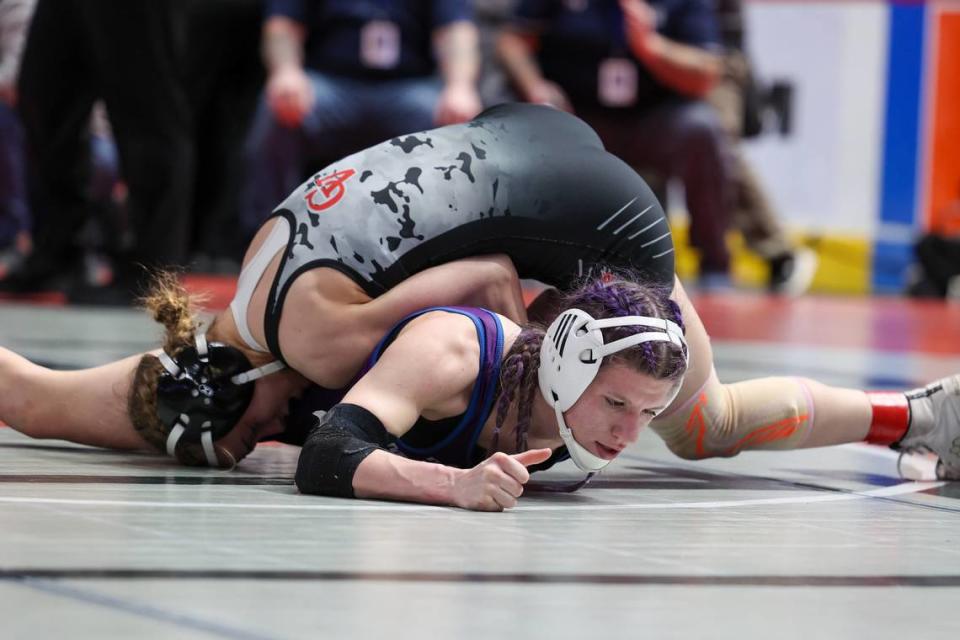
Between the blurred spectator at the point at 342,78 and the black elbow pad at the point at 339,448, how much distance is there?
4.50 meters

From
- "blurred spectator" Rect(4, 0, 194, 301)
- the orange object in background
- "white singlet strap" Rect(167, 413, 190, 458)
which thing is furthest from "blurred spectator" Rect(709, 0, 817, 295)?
"white singlet strap" Rect(167, 413, 190, 458)

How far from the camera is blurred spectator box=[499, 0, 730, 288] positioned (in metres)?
8.00

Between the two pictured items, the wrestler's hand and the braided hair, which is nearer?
the wrestler's hand

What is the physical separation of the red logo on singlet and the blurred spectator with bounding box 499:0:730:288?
16.7ft

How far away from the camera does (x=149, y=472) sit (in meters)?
2.66

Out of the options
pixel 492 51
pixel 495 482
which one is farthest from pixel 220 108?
pixel 495 482

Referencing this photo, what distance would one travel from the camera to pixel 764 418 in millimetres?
3080

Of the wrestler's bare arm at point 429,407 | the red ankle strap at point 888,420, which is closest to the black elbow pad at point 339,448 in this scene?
the wrestler's bare arm at point 429,407

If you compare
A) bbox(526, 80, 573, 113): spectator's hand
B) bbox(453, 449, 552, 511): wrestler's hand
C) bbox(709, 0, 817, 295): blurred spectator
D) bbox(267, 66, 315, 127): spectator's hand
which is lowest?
bbox(709, 0, 817, 295): blurred spectator

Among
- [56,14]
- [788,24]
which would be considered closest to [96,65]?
[56,14]

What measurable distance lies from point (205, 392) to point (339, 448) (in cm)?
44

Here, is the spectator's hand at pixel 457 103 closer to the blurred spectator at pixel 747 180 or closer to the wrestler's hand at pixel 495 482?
the blurred spectator at pixel 747 180

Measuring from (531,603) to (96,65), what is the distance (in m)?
4.43

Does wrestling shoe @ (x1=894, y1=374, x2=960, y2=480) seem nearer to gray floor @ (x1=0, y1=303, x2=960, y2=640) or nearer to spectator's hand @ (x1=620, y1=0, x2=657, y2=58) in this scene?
gray floor @ (x1=0, y1=303, x2=960, y2=640)
